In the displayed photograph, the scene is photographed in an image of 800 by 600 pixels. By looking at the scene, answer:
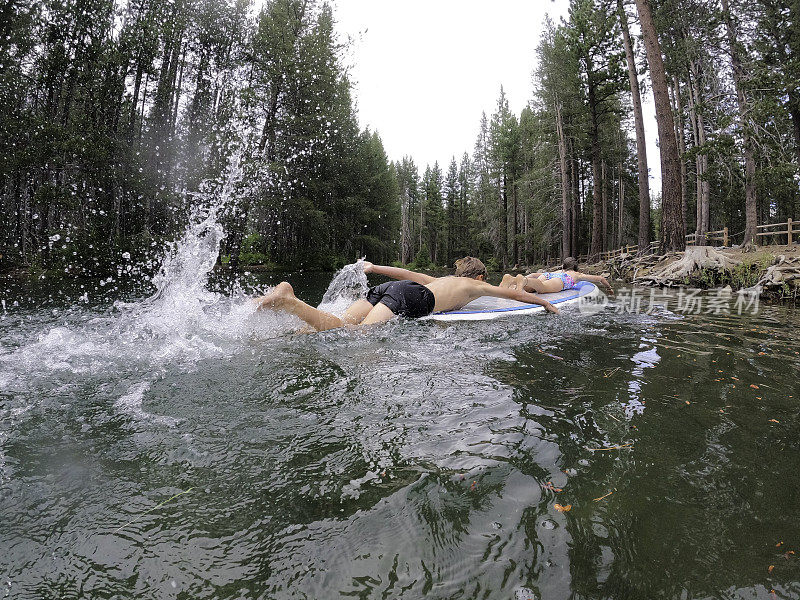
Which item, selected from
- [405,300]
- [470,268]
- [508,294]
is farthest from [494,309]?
[405,300]

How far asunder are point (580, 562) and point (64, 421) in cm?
272

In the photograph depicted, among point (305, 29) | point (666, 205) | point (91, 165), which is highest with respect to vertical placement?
point (305, 29)

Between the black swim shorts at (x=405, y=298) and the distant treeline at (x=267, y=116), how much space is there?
1103 cm

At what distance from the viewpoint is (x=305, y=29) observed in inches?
848

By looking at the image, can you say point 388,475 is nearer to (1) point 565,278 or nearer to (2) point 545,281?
(2) point 545,281

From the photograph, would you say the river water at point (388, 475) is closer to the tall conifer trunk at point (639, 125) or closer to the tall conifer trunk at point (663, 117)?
the tall conifer trunk at point (663, 117)

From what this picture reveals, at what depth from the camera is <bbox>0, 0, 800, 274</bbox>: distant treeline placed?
15.3 m

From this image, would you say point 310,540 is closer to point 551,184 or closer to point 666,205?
point 666,205

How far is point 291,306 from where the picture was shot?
4387 millimetres

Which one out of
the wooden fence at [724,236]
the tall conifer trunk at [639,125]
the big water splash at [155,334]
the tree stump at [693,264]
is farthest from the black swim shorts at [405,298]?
the tall conifer trunk at [639,125]

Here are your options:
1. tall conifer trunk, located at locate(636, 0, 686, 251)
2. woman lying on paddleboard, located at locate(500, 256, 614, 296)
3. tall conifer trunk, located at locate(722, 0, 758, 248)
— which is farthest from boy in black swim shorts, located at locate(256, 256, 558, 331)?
tall conifer trunk, located at locate(722, 0, 758, 248)

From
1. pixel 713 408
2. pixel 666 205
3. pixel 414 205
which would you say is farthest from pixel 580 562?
pixel 414 205

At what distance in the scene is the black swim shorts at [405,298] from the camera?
5.34 m

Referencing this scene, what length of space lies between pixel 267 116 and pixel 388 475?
72.7 ft
